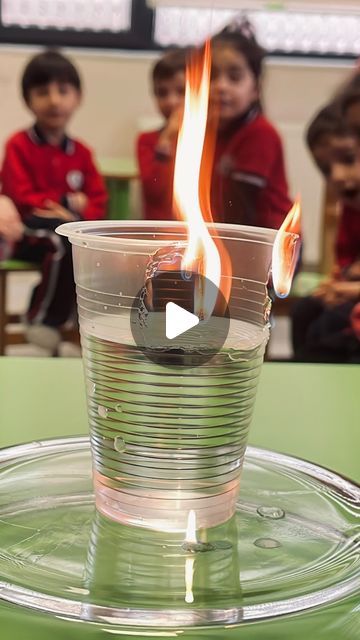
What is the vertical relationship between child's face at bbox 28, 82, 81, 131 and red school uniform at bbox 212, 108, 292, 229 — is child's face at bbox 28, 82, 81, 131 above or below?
above

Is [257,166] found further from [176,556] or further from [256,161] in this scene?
[176,556]

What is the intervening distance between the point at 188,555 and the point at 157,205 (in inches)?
56.3

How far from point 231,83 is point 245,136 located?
0.13 metres

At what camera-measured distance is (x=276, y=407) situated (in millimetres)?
510

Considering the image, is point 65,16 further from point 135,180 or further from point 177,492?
point 177,492

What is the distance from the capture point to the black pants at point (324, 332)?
4.68 ft

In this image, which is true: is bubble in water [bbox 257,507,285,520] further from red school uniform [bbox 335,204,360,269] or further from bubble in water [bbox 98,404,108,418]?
red school uniform [bbox 335,204,360,269]

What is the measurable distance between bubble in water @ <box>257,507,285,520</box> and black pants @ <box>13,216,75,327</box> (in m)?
1.46

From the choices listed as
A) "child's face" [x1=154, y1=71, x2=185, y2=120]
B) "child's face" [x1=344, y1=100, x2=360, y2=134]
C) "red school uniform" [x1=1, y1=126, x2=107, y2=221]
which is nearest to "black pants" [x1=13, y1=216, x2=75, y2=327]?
"red school uniform" [x1=1, y1=126, x2=107, y2=221]

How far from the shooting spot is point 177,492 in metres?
0.30

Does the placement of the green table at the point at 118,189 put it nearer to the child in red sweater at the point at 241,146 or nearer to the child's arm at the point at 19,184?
the child's arm at the point at 19,184

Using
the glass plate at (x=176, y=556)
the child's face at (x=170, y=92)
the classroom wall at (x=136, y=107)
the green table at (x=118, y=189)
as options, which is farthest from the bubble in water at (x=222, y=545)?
the classroom wall at (x=136, y=107)

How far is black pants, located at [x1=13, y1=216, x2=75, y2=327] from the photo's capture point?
1.79 metres
